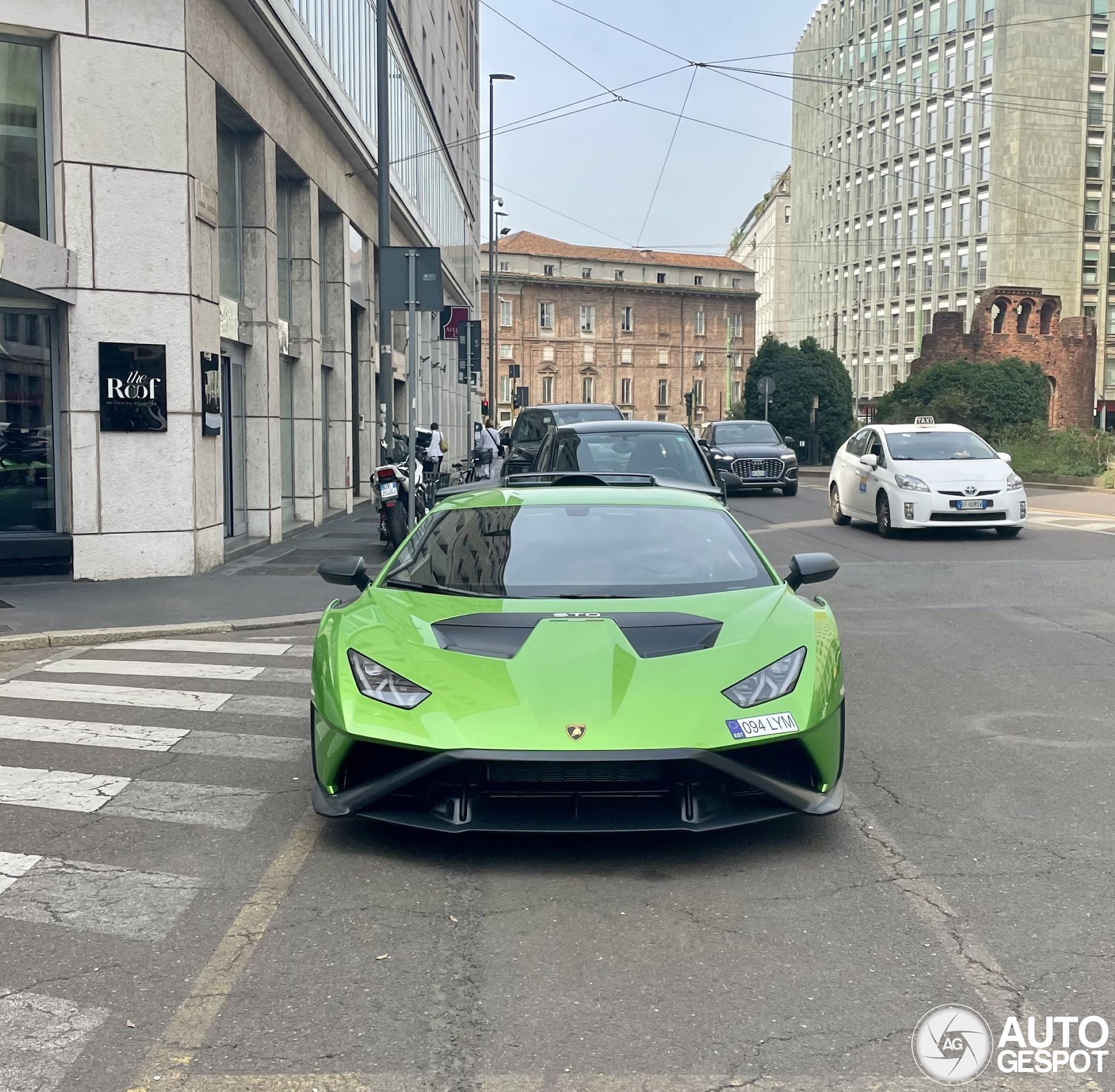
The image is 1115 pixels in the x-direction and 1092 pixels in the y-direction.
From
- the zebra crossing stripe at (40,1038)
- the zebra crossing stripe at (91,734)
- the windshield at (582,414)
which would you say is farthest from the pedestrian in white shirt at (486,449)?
the zebra crossing stripe at (40,1038)

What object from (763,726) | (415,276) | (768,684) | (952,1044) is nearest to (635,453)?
(415,276)

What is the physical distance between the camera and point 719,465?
2800cm

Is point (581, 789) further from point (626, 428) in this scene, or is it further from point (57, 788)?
point (626, 428)

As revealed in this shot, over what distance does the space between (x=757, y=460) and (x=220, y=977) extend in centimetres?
2537

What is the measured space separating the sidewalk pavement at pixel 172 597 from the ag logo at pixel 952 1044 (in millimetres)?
7492

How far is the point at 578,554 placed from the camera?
571cm

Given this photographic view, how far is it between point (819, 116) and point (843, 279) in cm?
1495

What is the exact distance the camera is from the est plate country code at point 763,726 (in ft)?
14.5

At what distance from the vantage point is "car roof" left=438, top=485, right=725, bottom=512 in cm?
621

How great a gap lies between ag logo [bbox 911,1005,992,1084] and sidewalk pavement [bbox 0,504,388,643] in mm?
7492

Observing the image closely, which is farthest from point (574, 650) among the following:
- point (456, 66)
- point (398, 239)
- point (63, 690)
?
point (456, 66)

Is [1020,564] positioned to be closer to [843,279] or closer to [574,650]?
→ [574,650]

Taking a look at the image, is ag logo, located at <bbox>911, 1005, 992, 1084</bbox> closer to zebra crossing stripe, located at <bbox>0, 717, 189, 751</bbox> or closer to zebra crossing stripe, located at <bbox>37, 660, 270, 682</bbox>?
zebra crossing stripe, located at <bbox>0, 717, 189, 751</bbox>

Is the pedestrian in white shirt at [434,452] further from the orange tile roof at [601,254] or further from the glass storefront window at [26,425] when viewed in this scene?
the orange tile roof at [601,254]
